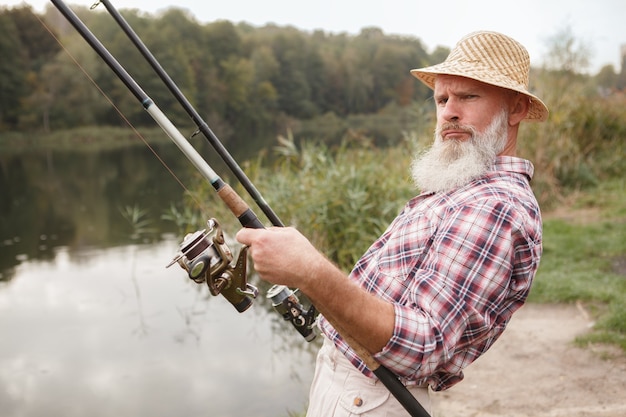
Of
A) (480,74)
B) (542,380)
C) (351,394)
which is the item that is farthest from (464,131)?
(542,380)

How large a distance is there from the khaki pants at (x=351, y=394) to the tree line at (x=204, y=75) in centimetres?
2113

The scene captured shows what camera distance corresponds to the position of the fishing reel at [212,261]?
1.74 m

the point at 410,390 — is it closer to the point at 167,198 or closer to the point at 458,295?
the point at 458,295

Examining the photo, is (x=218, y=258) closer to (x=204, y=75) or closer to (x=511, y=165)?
(x=511, y=165)

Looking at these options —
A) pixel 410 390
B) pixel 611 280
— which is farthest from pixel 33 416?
pixel 611 280

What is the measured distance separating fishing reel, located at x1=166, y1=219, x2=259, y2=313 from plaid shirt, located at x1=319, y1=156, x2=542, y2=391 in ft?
1.38

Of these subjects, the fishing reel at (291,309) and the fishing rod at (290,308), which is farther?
the fishing reel at (291,309)

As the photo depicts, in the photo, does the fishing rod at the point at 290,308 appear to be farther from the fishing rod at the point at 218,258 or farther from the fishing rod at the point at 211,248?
the fishing rod at the point at 211,248

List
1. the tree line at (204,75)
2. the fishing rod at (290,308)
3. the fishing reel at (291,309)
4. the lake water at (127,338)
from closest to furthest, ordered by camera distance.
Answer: the fishing rod at (290,308) → the fishing reel at (291,309) → the lake water at (127,338) → the tree line at (204,75)

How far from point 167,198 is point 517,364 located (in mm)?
10962

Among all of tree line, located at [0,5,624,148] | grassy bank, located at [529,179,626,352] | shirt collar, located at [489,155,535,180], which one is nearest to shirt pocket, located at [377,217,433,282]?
shirt collar, located at [489,155,535,180]

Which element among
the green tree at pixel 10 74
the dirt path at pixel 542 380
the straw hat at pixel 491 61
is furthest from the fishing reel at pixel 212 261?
the green tree at pixel 10 74

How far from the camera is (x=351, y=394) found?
1782 mm

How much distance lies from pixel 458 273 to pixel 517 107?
72 cm
